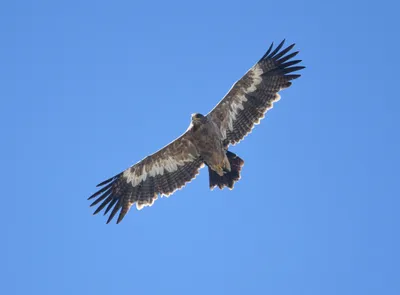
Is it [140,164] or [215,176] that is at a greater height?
[140,164]

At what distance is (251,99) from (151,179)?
3.44 metres

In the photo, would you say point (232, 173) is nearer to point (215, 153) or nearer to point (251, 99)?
point (215, 153)

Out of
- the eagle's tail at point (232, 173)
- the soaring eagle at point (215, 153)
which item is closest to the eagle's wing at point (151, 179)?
the soaring eagle at point (215, 153)

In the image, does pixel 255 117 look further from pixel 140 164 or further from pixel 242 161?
pixel 140 164

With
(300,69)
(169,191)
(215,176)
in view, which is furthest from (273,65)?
(169,191)

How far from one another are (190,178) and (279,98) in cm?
319

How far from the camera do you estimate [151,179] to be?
15781 millimetres

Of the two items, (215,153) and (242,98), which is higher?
(242,98)

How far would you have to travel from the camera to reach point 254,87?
15492mm

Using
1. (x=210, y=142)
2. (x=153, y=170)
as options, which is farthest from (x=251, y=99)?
(x=153, y=170)

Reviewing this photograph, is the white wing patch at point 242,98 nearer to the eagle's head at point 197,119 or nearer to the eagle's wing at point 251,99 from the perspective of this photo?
the eagle's wing at point 251,99

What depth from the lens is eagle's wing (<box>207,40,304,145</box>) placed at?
1545cm

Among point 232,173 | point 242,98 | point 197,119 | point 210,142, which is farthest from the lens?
point 242,98

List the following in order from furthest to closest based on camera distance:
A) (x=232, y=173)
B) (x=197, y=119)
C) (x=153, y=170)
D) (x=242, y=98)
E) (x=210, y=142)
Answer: (x=153, y=170), (x=242, y=98), (x=232, y=173), (x=210, y=142), (x=197, y=119)
